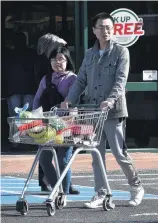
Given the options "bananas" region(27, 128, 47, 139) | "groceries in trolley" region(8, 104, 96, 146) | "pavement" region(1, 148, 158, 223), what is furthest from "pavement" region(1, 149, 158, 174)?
"bananas" region(27, 128, 47, 139)

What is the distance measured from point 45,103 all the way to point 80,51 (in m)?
3.79

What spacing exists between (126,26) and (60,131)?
4881 mm

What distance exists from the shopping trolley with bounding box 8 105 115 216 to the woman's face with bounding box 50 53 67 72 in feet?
2.27

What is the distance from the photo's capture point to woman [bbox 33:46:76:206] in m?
7.45

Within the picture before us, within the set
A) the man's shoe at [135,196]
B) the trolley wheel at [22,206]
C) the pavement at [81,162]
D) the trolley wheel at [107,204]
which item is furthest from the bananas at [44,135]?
the pavement at [81,162]

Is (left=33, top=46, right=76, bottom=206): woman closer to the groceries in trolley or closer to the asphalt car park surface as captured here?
the asphalt car park surface

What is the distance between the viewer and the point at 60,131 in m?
6.67

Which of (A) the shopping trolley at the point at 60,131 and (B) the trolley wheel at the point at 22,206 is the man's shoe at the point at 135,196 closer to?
(A) the shopping trolley at the point at 60,131

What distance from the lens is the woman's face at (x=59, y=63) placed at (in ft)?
24.4

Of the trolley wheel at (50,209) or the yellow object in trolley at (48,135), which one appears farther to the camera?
the trolley wheel at (50,209)

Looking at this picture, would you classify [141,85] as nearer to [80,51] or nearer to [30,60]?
[80,51]

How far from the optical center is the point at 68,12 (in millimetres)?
11523

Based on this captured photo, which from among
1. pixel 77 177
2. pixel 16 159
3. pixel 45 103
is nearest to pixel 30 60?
pixel 16 159

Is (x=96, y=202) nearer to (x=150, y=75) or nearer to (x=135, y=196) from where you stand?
(x=135, y=196)
